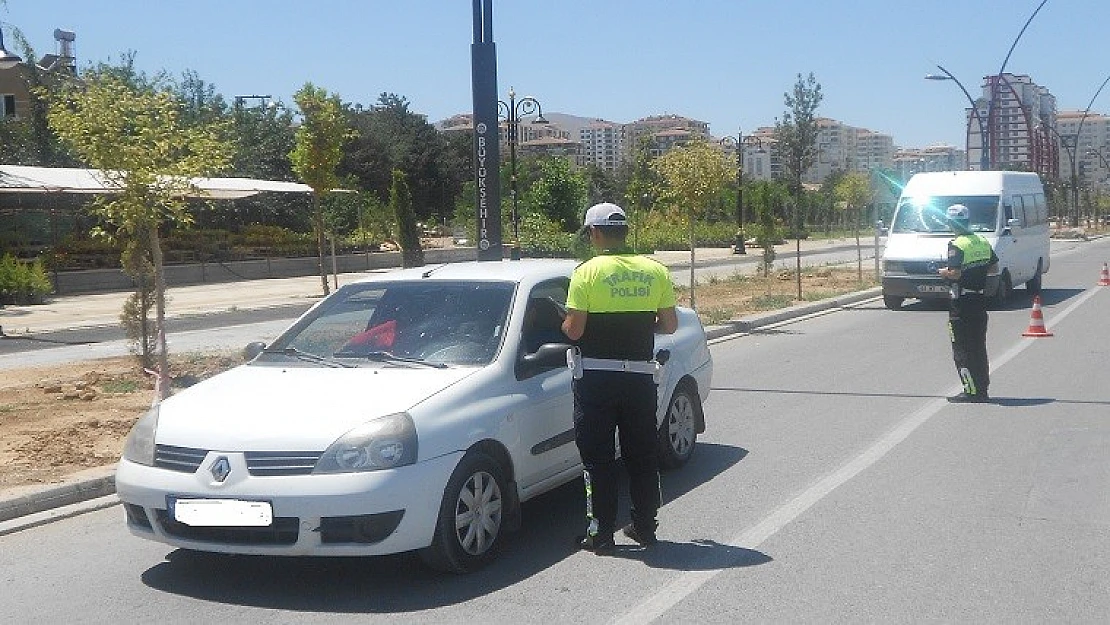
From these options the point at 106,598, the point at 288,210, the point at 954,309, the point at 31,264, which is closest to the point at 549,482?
the point at 106,598

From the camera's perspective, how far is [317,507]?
5301 mm

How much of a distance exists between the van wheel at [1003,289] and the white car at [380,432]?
17052mm

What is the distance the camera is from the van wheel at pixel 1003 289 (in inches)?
877

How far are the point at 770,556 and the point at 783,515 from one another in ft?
2.90

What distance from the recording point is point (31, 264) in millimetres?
30906

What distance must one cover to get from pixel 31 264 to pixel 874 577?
29.4m

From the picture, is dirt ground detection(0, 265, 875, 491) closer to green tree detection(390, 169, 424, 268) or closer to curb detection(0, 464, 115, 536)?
curb detection(0, 464, 115, 536)

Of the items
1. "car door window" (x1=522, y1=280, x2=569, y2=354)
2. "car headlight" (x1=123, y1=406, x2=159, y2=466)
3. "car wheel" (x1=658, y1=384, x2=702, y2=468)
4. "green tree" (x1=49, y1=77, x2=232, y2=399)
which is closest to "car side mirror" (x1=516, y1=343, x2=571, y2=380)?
"car door window" (x1=522, y1=280, x2=569, y2=354)

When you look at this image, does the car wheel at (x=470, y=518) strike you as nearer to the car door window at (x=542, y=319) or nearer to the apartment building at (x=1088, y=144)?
the car door window at (x=542, y=319)

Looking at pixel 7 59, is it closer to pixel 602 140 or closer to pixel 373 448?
pixel 373 448

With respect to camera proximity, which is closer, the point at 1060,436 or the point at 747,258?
the point at 1060,436

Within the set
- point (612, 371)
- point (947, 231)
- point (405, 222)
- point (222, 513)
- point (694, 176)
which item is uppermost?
point (694, 176)

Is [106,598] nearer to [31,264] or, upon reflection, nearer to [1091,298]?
[1091,298]

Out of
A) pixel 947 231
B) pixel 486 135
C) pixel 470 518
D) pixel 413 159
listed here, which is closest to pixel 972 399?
pixel 470 518
